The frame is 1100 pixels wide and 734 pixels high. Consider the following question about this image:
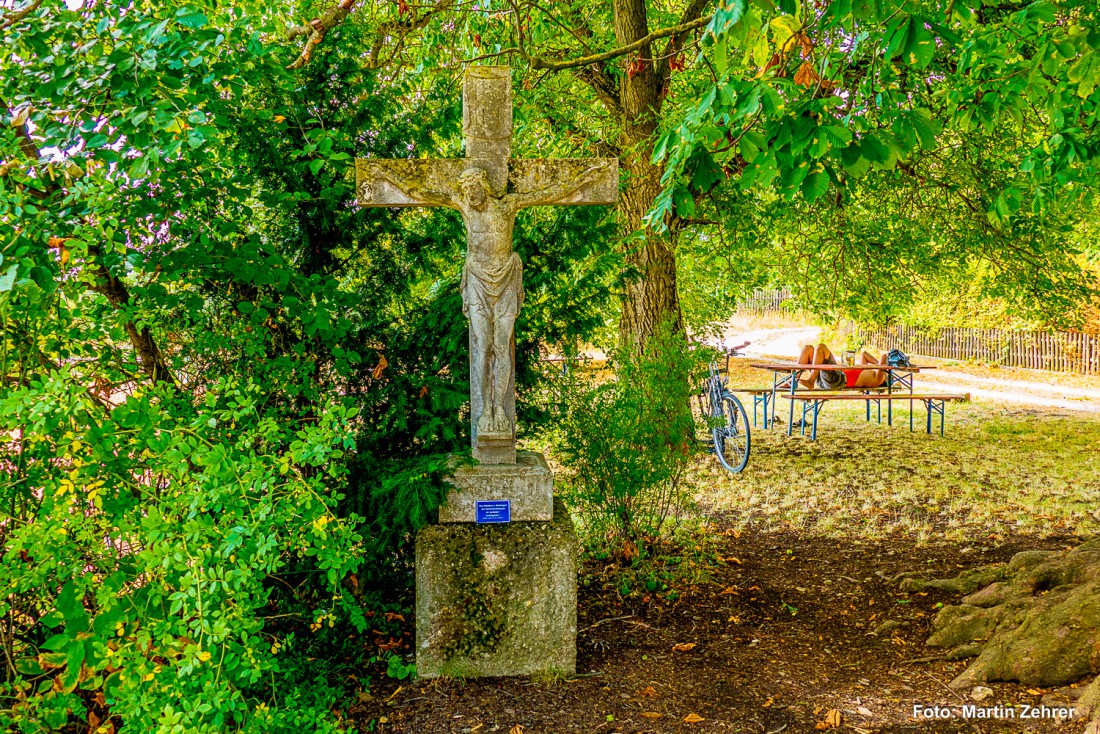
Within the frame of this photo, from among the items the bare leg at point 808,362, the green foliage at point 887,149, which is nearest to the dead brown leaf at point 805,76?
the green foliage at point 887,149

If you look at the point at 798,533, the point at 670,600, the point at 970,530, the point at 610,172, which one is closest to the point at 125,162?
the point at 610,172

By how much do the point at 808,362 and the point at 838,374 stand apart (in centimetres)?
49

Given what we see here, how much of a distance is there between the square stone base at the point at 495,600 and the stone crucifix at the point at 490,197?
444 mm

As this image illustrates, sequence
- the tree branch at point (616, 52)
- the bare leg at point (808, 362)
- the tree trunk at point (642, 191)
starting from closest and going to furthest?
the tree branch at point (616, 52)
the tree trunk at point (642, 191)
the bare leg at point (808, 362)

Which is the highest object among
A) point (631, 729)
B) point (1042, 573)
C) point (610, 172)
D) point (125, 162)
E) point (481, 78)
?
point (481, 78)

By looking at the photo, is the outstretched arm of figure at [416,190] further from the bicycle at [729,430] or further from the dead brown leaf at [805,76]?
the bicycle at [729,430]

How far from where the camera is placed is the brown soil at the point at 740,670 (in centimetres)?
347

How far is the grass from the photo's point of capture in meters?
6.83

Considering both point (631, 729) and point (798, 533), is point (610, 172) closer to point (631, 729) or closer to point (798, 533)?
point (631, 729)

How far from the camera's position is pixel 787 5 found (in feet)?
8.43

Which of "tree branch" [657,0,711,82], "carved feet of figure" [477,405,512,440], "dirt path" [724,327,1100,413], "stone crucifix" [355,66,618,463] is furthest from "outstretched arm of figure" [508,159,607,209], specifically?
"dirt path" [724,327,1100,413]

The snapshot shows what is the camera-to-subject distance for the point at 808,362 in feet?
39.8

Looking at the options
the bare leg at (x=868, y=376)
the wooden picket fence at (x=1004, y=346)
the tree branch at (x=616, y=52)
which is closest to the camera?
the tree branch at (x=616, y=52)

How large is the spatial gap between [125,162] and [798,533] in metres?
5.86
